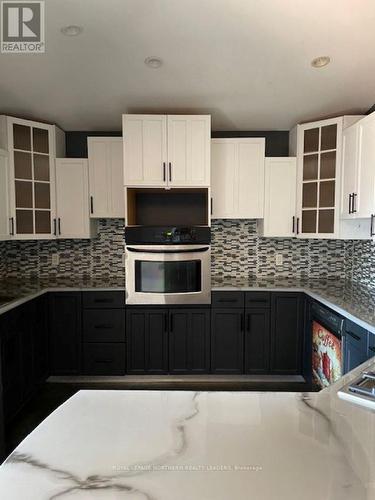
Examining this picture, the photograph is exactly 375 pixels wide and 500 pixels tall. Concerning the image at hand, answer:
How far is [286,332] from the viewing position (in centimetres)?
284

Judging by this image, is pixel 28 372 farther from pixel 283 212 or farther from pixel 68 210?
pixel 283 212

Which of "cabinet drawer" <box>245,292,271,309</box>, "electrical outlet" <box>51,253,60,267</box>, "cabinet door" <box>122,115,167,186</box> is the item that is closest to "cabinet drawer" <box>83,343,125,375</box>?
"electrical outlet" <box>51,253,60,267</box>

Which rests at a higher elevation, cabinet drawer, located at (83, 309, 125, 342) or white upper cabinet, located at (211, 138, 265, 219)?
white upper cabinet, located at (211, 138, 265, 219)

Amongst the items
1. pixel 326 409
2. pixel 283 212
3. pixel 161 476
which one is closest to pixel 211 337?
pixel 283 212

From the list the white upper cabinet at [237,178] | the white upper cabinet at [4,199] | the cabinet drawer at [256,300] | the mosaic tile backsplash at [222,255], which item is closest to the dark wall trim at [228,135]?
the white upper cabinet at [237,178]

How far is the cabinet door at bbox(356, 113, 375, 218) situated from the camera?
2.22 m

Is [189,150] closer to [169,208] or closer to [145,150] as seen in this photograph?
[145,150]

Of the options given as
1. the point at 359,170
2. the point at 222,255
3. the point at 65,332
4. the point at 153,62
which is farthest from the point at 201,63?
the point at 65,332

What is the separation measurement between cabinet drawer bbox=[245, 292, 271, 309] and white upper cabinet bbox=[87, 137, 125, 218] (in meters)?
1.42

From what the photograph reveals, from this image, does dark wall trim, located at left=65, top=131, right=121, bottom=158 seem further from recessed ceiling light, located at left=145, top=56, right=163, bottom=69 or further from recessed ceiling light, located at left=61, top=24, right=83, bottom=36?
recessed ceiling light, located at left=61, top=24, right=83, bottom=36

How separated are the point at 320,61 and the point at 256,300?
192 cm

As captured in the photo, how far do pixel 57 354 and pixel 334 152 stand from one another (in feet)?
10.1

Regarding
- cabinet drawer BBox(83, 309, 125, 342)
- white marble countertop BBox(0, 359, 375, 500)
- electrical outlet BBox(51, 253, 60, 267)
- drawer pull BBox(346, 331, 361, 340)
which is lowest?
cabinet drawer BBox(83, 309, 125, 342)

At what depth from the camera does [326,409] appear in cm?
80
